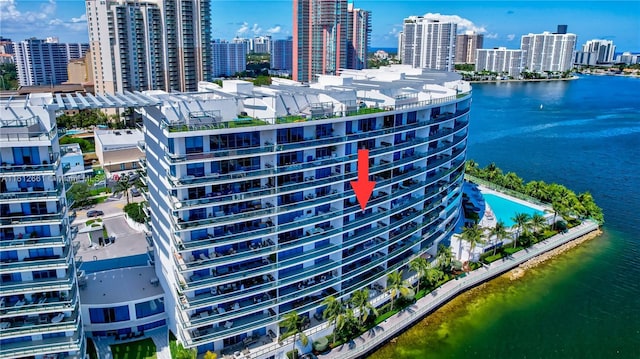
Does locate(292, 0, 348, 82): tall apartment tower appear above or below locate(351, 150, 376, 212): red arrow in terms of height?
above

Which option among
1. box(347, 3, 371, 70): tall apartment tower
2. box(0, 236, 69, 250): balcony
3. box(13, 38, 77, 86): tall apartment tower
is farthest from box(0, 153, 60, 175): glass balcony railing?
box(13, 38, 77, 86): tall apartment tower

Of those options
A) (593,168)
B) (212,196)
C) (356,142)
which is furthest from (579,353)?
(593,168)

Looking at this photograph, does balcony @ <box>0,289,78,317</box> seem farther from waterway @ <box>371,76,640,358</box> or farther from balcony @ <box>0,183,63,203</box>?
waterway @ <box>371,76,640,358</box>

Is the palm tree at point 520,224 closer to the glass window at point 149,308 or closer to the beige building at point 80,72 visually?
the glass window at point 149,308

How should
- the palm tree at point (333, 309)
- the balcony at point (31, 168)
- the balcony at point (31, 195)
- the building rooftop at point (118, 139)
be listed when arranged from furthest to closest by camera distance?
the building rooftop at point (118, 139) → the palm tree at point (333, 309) → the balcony at point (31, 195) → the balcony at point (31, 168)

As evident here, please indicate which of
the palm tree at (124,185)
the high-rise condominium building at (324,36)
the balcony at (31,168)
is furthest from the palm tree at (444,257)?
the high-rise condominium building at (324,36)

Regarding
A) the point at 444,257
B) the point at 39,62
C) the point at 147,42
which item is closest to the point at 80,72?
the point at 39,62
